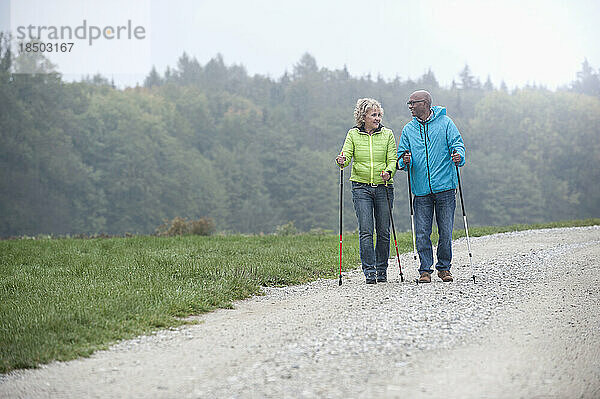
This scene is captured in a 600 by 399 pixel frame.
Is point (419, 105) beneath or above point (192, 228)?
above

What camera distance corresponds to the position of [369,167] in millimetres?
9398

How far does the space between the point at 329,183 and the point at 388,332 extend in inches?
2955

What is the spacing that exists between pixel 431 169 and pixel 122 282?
4632mm

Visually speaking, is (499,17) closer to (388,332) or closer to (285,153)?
(285,153)

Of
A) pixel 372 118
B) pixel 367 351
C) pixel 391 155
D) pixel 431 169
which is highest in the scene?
pixel 372 118

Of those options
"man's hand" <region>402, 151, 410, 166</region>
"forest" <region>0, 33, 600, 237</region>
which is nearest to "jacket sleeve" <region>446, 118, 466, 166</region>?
"man's hand" <region>402, 151, 410, 166</region>

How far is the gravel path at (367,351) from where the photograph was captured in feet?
15.5

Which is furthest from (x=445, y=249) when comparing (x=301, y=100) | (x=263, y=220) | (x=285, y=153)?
(x=301, y=100)

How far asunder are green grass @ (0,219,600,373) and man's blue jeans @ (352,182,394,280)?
52.2 inches

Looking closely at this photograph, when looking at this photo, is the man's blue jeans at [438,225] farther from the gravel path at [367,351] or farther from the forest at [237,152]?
the forest at [237,152]

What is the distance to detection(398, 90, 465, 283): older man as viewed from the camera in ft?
30.2

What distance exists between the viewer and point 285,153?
8812cm

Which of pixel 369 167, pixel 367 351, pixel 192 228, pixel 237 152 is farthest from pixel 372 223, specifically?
pixel 237 152

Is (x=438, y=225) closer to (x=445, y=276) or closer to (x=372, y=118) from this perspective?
(x=445, y=276)
